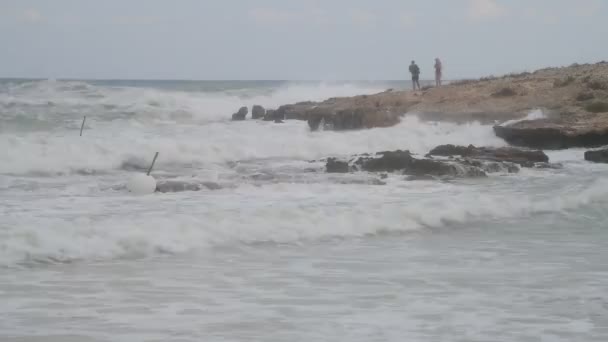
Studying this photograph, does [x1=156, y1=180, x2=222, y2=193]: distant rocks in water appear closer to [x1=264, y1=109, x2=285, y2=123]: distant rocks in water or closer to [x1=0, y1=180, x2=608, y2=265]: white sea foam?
[x1=0, y1=180, x2=608, y2=265]: white sea foam

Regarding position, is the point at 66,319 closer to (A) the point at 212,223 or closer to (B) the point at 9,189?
(A) the point at 212,223

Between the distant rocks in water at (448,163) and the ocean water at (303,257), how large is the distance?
412 mm

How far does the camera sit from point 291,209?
31.8 feet

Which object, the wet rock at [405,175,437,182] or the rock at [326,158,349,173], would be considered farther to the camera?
the rock at [326,158,349,173]

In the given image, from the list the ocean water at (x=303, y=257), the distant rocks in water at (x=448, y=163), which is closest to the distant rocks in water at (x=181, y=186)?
the ocean water at (x=303, y=257)

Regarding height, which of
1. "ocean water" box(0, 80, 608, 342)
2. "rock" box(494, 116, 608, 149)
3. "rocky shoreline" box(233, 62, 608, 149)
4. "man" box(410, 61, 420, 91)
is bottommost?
"ocean water" box(0, 80, 608, 342)

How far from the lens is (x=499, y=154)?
609 inches

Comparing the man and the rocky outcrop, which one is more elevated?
the man

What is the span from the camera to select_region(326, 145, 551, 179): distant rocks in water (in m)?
13.8

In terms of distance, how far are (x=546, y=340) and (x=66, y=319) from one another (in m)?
3.08

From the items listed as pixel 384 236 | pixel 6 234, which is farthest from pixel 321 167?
pixel 6 234

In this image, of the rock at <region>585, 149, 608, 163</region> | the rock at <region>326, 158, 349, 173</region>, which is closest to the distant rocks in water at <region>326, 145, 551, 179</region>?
the rock at <region>326, 158, 349, 173</region>

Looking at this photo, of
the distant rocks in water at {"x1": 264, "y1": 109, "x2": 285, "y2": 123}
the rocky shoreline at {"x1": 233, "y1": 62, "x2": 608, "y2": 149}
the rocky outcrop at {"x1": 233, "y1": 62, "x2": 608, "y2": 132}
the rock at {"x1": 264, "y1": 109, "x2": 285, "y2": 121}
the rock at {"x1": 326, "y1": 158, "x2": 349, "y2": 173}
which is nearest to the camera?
the rock at {"x1": 326, "y1": 158, "x2": 349, "y2": 173}

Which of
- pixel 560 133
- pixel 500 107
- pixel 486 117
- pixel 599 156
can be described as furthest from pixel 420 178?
pixel 500 107
